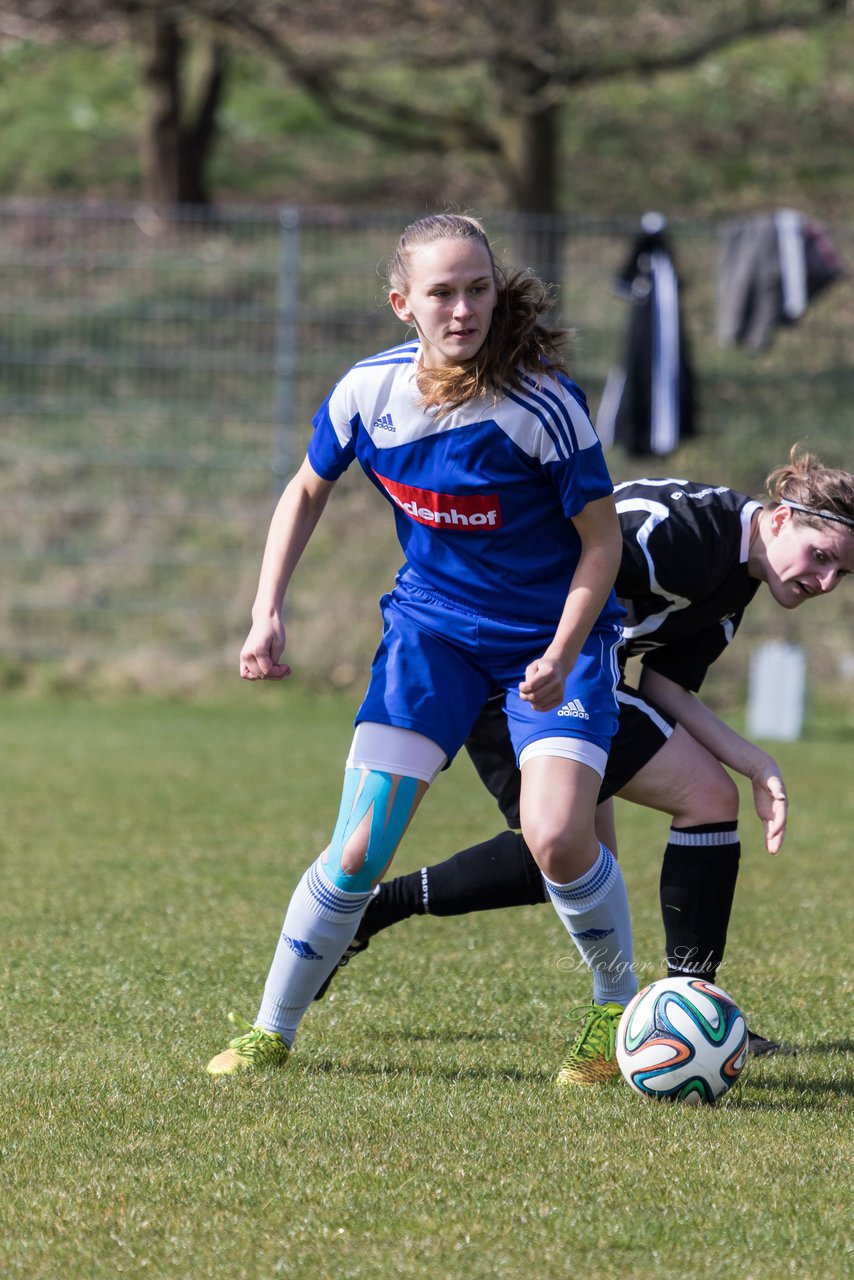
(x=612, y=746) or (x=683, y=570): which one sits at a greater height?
(x=683, y=570)

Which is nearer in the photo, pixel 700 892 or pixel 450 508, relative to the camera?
pixel 450 508

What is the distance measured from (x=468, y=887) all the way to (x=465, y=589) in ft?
3.23

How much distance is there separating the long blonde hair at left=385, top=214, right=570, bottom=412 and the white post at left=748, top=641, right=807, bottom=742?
23.3 feet

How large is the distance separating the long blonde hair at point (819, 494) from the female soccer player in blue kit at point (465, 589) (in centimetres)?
50

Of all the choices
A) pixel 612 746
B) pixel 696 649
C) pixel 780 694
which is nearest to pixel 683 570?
pixel 696 649

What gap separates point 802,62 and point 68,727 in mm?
15211

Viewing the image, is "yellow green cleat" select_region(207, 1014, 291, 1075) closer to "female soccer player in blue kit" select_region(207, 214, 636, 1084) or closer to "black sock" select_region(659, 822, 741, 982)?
"female soccer player in blue kit" select_region(207, 214, 636, 1084)

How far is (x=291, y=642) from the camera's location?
1197 cm

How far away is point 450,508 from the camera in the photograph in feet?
11.8

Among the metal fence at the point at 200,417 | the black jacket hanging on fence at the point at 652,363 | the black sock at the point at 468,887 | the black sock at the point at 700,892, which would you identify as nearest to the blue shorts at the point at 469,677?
the black sock at the point at 700,892

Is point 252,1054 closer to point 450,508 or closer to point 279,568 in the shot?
point 279,568

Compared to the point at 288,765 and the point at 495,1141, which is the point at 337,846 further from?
the point at 288,765

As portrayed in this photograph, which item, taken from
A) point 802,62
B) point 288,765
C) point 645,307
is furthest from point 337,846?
point 802,62

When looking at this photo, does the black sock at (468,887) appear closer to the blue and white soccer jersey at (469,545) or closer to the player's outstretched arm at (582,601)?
the blue and white soccer jersey at (469,545)
